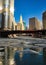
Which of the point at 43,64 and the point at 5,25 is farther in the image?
the point at 5,25

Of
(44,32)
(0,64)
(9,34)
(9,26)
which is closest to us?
(0,64)

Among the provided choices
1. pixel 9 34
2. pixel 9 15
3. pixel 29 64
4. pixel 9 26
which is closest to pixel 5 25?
pixel 9 26

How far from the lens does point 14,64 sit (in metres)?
7.77

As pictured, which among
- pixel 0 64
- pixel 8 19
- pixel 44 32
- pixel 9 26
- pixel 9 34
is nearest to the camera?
pixel 0 64

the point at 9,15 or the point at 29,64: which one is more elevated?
the point at 9,15

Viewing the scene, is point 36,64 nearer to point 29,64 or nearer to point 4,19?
point 29,64

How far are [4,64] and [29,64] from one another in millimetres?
1056

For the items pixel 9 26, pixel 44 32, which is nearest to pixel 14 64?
pixel 44 32

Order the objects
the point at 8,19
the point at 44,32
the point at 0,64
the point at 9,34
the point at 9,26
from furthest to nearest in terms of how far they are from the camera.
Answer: the point at 8,19 < the point at 9,26 < the point at 9,34 < the point at 44,32 < the point at 0,64

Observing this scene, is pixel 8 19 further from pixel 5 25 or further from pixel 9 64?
pixel 9 64

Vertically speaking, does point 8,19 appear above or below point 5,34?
above

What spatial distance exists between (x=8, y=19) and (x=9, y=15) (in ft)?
29.8

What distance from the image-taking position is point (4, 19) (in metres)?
183

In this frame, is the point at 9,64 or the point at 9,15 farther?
the point at 9,15
